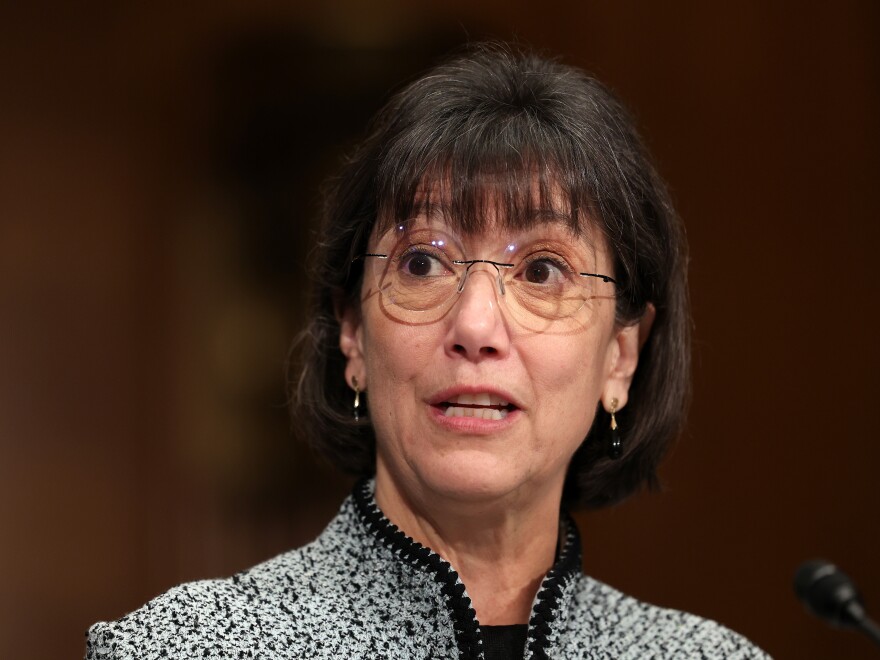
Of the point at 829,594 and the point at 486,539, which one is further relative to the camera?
the point at 486,539

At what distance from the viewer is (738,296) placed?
12.3ft

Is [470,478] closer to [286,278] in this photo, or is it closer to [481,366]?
[481,366]

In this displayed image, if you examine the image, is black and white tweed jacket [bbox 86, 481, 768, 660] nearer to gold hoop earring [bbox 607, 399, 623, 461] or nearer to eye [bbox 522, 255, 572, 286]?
gold hoop earring [bbox 607, 399, 623, 461]

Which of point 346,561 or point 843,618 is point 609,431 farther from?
point 843,618

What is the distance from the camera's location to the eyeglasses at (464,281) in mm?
1916

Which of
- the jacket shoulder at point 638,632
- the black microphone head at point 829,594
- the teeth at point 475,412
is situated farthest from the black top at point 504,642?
the black microphone head at point 829,594

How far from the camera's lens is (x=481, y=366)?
6.10 ft

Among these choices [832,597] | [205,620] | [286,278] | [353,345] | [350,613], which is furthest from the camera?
[286,278]

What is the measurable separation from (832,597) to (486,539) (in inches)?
31.0

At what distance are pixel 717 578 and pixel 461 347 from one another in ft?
6.73

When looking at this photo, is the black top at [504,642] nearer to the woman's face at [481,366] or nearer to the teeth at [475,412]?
the woman's face at [481,366]

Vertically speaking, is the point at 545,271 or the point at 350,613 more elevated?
the point at 545,271

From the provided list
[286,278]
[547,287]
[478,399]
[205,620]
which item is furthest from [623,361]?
[286,278]

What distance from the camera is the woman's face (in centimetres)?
187
